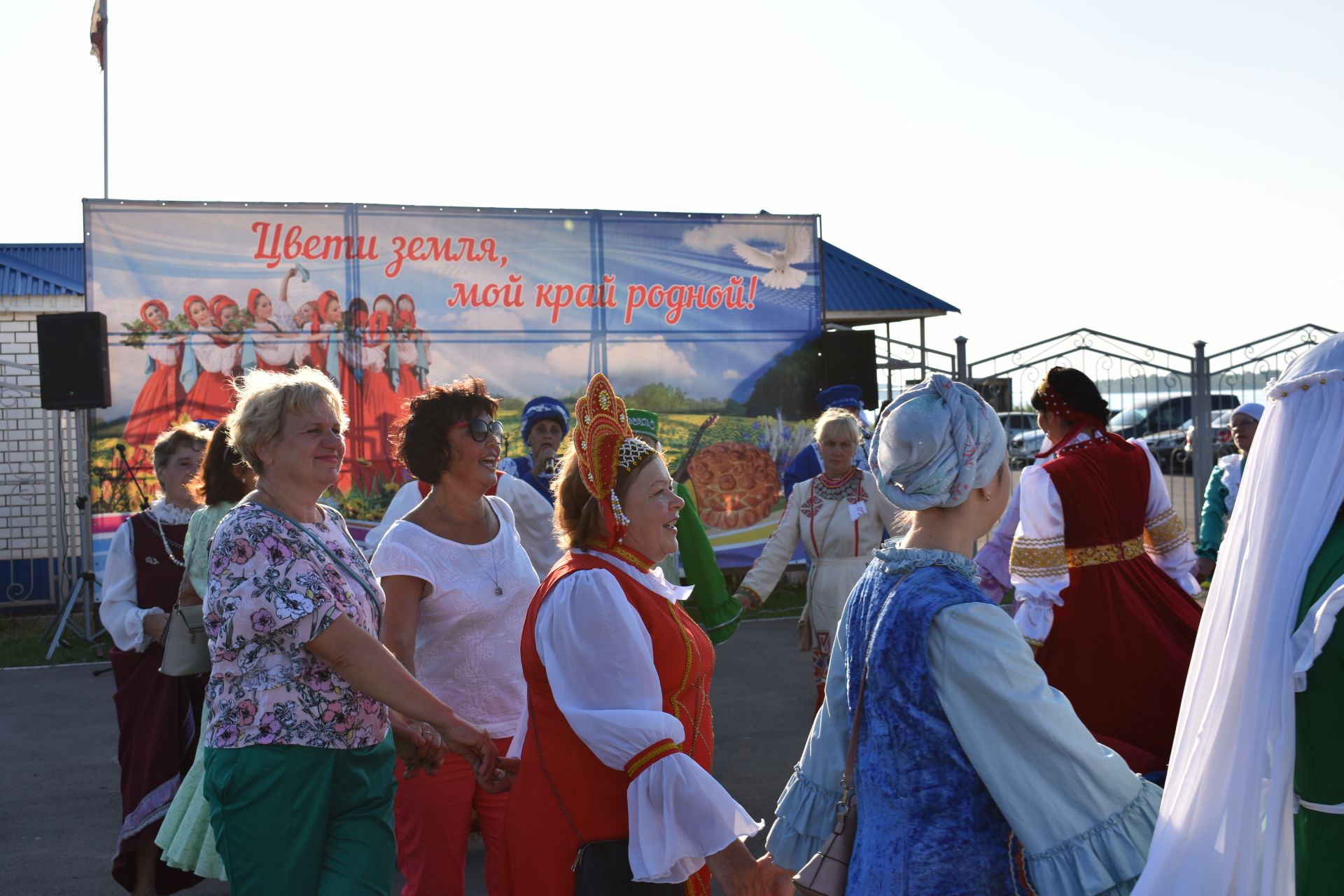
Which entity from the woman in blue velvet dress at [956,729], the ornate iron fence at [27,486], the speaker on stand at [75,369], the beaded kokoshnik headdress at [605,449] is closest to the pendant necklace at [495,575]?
the beaded kokoshnik headdress at [605,449]

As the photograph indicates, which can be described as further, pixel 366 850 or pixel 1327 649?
pixel 366 850

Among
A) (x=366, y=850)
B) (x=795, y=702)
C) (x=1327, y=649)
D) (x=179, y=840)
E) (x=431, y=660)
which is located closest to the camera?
(x=1327, y=649)

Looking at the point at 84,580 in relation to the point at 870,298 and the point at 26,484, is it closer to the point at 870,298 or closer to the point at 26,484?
the point at 26,484

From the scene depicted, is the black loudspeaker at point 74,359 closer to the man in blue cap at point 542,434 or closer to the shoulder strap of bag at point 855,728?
the man in blue cap at point 542,434

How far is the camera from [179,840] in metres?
3.99

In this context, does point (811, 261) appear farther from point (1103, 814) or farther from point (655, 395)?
point (1103, 814)

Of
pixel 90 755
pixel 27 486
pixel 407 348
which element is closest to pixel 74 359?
pixel 407 348

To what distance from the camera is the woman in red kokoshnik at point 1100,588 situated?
14.5 ft

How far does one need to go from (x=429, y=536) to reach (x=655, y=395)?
27.7 feet

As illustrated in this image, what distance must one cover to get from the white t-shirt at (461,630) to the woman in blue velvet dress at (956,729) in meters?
1.49

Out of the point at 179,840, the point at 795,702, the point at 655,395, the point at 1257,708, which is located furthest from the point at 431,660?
the point at 655,395

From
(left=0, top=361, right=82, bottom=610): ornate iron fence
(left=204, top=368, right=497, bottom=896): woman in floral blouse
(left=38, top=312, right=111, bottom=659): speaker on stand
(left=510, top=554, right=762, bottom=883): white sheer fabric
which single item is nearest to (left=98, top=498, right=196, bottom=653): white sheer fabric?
(left=204, top=368, right=497, bottom=896): woman in floral blouse

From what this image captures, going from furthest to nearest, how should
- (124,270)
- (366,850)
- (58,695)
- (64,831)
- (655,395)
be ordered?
(655,395)
(124,270)
(58,695)
(64,831)
(366,850)

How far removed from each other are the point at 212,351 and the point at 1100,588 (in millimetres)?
8946
